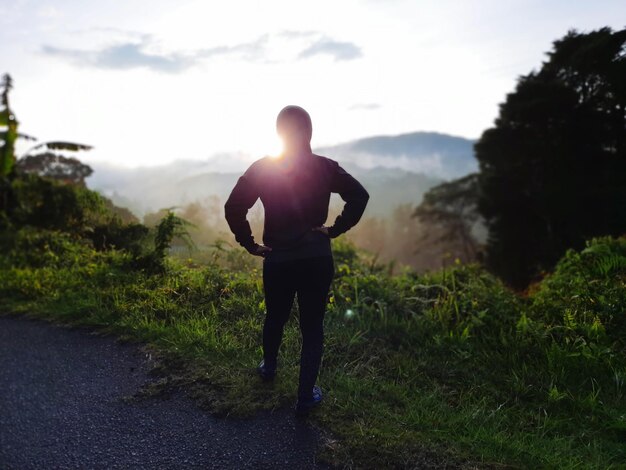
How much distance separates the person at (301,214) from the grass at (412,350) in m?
0.66

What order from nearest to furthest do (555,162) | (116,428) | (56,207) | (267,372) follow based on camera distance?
(116,428), (267,372), (56,207), (555,162)

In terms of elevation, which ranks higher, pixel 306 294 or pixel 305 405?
pixel 306 294

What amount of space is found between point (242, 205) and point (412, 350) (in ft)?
8.75

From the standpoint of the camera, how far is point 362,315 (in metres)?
5.15

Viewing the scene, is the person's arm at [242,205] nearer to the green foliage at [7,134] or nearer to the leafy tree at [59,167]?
the green foliage at [7,134]

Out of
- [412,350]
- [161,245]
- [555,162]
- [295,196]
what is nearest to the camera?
[295,196]

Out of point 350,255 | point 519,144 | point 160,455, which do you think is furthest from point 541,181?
point 160,455

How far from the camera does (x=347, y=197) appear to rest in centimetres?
321

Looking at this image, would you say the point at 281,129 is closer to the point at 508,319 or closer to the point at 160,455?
the point at 160,455

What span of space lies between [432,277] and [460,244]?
107 ft

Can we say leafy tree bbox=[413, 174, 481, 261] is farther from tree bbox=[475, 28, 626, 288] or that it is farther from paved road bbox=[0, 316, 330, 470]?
paved road bbox=[0, 316, 330, 470]

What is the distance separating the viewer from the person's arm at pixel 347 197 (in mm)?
3117

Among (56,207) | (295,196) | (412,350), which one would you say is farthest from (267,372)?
(56,207)

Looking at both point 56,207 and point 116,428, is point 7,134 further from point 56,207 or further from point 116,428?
point 116,428
